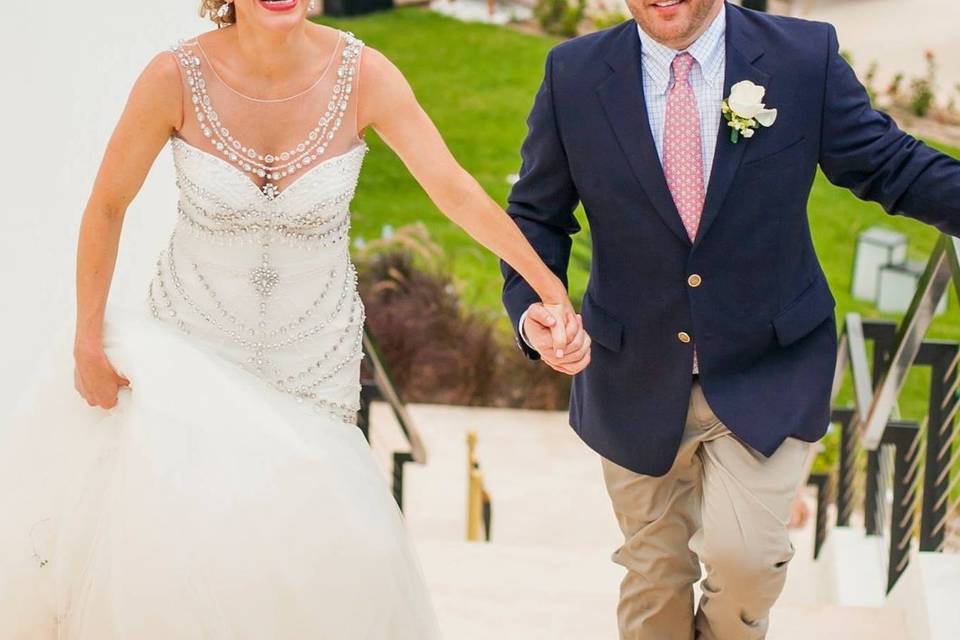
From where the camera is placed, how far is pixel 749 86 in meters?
2.96

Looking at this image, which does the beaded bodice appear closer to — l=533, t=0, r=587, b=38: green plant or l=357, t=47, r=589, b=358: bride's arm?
l=357, t=47, r=589, b=358: bride's arm

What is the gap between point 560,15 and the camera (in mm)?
11461

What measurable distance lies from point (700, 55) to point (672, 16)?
143 mm

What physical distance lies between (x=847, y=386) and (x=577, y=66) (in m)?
6.96

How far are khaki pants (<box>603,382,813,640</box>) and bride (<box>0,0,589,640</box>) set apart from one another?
0.43 meters

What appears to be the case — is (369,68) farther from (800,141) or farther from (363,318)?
(800,141)

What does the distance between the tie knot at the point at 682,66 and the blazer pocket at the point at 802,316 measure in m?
0.51

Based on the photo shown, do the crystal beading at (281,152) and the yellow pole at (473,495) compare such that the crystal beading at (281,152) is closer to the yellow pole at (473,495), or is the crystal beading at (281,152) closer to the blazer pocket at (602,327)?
the blazer pocket at (602,327)

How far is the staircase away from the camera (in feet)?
13.7

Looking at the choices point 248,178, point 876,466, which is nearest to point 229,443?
point 248,178

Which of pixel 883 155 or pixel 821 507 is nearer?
pixel 883 155

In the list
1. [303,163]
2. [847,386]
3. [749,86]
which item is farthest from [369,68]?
[847,386]

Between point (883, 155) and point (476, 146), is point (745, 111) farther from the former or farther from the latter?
point (476, 146)

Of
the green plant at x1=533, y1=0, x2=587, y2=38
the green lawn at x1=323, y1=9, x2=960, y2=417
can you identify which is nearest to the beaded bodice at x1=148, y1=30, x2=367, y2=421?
the green lawn at x1=323, y1=9, x2=960, y2=417
